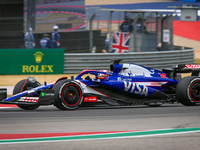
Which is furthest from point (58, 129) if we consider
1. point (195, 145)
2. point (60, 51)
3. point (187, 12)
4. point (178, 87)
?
point (187, 12)

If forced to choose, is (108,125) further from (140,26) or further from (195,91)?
(140,26)

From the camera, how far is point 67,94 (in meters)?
8.55

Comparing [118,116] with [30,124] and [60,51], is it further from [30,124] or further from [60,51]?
[60,51]

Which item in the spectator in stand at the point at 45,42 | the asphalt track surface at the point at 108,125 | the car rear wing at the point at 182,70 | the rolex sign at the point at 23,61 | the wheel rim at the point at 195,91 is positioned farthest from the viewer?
the spectator in stand at the point at 45,42

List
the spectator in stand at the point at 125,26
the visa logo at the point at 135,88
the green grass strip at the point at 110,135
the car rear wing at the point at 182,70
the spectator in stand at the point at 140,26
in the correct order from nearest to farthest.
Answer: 1. the green grass strip at the point at 110,135
2. the visa logo at the point at 135,88
3. the car rear wing at the point at 182,70
4. the spectator in stand at the point at 125,26
5. the spectator in stand at the point at 140,26

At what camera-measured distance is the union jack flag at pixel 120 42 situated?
56.5 feet

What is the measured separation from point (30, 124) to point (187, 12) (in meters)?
16.5

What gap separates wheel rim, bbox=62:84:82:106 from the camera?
8539 millimetres

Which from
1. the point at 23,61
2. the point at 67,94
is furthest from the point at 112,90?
the point at 23,61

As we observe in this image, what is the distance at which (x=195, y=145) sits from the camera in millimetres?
5262

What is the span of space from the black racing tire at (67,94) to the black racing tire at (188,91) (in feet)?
7.12

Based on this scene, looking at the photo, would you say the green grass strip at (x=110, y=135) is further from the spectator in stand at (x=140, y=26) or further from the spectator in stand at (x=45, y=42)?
the spectator in stand at (x=140, y=26)

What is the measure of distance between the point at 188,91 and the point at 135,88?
114cm

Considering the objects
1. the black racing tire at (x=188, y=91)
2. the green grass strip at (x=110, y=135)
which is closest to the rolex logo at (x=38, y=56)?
the black racing tire at (x=188, y=91)
